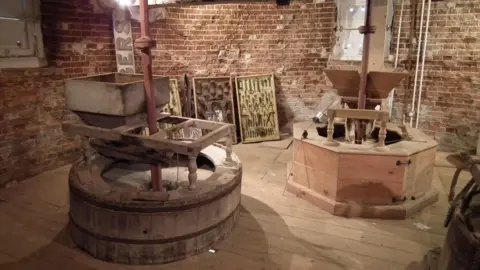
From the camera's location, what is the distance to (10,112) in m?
3.74

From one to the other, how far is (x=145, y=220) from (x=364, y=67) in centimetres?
220

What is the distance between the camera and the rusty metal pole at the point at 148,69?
7.80 feet

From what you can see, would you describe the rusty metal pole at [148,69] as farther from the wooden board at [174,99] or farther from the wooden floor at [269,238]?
the wooden board at [174,99]

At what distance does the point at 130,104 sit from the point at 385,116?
2.02 m

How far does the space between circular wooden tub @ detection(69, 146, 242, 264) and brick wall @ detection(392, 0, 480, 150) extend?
3663mm

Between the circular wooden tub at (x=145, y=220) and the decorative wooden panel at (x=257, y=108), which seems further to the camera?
the decorative wooden panel at (x=257, y=108)

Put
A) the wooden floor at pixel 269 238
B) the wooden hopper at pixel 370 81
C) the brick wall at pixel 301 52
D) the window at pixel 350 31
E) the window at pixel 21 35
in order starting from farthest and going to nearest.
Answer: the window at pixel 350 31
the brick wall at pixel 301 52
the window at pixel 21 35
the wooden hopper at pixel 370 81
the wooden floor at pixel 269 238

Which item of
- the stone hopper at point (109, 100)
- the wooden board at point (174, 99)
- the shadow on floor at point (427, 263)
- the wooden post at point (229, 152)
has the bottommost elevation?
the shadow on floor at point (427, 263)

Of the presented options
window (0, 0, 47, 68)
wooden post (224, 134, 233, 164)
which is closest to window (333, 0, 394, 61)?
wooden post (224, 134, 233, 164)

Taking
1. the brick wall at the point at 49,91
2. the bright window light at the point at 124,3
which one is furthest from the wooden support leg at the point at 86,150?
the bright window light at the point at 124,3

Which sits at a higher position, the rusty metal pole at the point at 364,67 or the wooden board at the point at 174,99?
the rusty metal pole at the point at 364,67

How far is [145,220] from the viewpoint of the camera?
240 centimetres

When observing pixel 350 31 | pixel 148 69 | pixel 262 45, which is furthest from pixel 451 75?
pixel 148 69

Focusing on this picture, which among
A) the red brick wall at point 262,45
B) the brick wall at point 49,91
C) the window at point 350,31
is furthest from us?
the red brick wall at point 262,45
